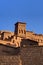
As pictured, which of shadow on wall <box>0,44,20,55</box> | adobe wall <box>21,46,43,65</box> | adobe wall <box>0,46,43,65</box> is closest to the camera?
adobe wall <box>0,46,43,65</box>

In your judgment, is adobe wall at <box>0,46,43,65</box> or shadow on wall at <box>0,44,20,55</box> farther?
shadow on wall at <box>0,44,20,55</box>

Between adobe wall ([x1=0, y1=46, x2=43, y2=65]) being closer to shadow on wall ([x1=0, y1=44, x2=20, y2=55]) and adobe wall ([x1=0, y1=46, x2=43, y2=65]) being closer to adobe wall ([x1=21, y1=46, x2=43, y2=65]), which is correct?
adobe wall ([x1=21, y1=46, x2=43, y2=65])

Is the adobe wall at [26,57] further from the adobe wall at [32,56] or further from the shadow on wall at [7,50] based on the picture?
the shadow on wall at [7,50]

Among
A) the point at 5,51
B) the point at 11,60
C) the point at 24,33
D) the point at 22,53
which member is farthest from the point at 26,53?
the point at 24,33

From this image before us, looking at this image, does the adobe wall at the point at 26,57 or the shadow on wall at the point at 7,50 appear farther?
the shadow on wall at the point at 7,50

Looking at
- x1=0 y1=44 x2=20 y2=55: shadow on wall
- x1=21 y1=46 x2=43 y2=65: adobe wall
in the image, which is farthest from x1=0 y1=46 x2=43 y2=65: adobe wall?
x1=0 y1=44 x2=20 y2=55: shadow on wall

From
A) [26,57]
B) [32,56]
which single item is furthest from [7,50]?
[32,56]

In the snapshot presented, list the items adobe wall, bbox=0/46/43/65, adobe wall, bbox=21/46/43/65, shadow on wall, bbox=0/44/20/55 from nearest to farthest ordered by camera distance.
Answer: adobe wall, bbox=0/46/43/65 < adobe wall, bbox=21/46/43/65 < shadow on wall, bbox=0/44/20/55

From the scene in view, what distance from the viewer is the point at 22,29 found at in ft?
167

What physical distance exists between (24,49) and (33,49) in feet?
2.23

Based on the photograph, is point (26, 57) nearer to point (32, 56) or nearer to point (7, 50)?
point (32, 56)

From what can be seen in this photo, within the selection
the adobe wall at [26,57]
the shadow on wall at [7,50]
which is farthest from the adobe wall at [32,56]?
the shadow on wall at [7,50]

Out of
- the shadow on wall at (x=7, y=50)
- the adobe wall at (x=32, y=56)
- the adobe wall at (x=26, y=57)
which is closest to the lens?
the adobe wall at (x=26, y=57)

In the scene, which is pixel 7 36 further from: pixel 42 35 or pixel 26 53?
pixel 26 53
